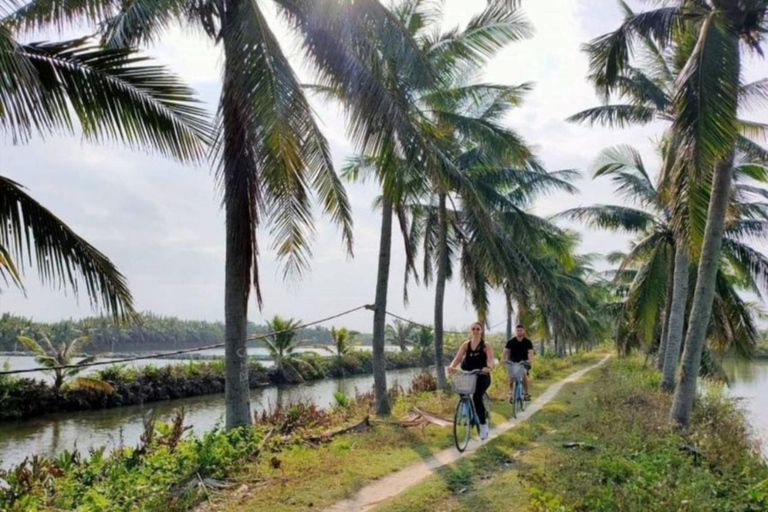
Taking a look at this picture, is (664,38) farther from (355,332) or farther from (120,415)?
(355,332)

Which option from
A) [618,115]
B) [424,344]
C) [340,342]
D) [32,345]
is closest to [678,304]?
[618,115]

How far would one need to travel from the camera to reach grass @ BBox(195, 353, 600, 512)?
6.07 metres

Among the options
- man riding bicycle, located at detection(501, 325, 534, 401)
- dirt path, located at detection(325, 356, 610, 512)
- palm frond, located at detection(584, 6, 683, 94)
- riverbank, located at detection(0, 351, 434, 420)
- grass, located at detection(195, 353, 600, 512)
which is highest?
palm frond, located at detection(584, 6, 683, 94)

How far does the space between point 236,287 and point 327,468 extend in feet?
8.53

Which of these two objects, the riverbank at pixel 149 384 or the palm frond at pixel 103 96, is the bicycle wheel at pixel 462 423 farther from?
the riverbank at pixel 149 384

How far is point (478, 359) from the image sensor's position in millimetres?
8180

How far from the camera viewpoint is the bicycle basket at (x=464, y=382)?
25.8ft

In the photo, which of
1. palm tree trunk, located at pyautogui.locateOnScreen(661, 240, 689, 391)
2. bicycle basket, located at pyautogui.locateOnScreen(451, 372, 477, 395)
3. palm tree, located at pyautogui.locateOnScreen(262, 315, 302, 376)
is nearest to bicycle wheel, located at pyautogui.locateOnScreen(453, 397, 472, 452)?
bicycle basket, located at pyautogui.locateOnScreen(451, 372, 477, 395)

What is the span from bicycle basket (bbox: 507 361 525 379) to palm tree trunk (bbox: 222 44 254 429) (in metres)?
5.34

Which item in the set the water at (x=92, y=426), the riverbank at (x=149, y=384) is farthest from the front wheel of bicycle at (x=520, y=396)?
the riverbank at (x=149, y=384)

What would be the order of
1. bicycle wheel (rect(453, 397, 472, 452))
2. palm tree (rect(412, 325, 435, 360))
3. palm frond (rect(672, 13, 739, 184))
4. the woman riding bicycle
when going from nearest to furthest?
1. palm frond (rect(672, 13, 739, 184))
2. the woman riding bicycle
3. bicycle wheel (rect(453, 397, 472, 452))
4. palm tree (rect(412, 325, 435, 360))

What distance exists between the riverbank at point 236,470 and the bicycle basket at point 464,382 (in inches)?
47.8

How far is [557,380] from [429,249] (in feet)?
27.8

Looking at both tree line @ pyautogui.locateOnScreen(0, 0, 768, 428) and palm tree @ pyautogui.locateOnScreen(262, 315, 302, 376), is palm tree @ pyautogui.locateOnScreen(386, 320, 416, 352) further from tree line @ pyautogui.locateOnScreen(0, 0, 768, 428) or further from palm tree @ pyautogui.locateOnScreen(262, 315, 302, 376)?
tree line @ pyautogui.locateOnScreen(0, 0, 768, 428)
